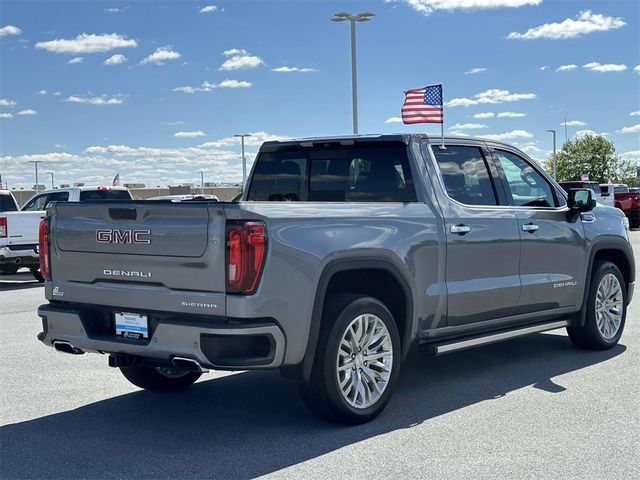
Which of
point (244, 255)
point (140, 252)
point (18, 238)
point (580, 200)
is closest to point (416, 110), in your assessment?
point (18, 238)

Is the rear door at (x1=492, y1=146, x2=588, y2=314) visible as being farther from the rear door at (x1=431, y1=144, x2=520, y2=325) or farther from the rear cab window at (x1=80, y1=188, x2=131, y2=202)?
the rear cab window at (x1=80, y1=188, x2=131, y2=202)

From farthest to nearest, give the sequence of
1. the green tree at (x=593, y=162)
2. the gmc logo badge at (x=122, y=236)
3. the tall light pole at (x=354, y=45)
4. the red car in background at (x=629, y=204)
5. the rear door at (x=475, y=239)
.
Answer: the green tree at (x=593, y=162)
the red car in background at (x=629, y=204)
the tall light pole at (x=354, y=45)
the rear door at (x=475, y=239)
the gmc logo badge at (x=122, y=236)

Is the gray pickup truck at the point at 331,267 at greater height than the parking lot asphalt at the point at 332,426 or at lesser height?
greater

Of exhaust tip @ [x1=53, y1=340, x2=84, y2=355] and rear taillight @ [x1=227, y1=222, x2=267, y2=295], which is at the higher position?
rear taillight @ [x1=227, y1=222, x2=267, y2=295]

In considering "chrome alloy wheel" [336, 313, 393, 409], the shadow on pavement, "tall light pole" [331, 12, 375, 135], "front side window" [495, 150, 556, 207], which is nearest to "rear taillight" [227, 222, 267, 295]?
"chrome alloy wheel" [336, 313, 393, 409]

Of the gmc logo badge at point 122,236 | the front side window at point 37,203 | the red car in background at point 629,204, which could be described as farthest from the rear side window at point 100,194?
the red car in background at point 629,204

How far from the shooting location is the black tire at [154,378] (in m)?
6.41

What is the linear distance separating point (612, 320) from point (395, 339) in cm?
327

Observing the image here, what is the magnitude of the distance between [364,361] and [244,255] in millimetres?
1265

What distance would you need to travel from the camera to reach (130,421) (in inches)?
224

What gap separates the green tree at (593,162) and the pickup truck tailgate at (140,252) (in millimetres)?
83995

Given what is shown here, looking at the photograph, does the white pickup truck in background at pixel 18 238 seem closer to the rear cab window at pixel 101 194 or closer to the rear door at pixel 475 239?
the rear cab window at pixel 101 194

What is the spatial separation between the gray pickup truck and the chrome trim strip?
2 centimetres

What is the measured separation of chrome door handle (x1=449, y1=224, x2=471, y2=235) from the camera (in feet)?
20.5
